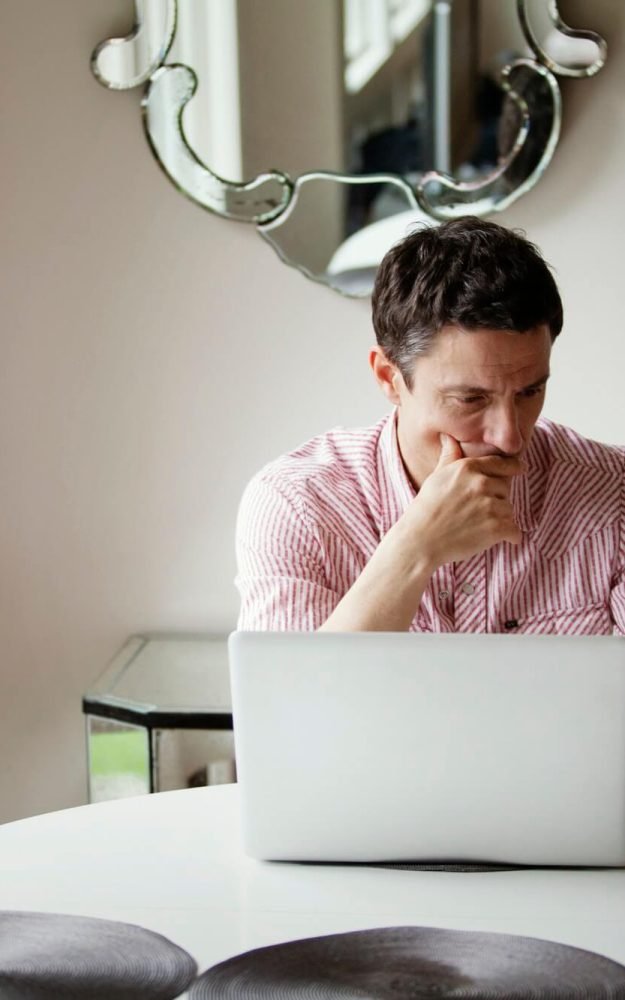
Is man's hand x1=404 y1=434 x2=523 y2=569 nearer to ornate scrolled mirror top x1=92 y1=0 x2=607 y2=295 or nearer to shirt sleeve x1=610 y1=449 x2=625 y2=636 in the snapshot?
shirt sleeve x1=610 y1=449 x2=625 y2=636

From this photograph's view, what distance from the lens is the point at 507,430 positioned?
1551 mm

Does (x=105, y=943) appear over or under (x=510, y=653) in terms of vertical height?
under

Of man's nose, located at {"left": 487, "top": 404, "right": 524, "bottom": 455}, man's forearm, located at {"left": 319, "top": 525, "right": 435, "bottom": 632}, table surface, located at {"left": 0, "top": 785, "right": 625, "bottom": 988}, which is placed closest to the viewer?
table surface, located at {"left": 0, "top": 785, "right": 625, "bottom": 988}

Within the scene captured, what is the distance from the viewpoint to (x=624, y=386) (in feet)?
7.41

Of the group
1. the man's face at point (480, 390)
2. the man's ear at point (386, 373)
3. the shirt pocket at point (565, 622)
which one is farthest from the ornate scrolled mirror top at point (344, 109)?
the shirt pocket at point (565, 622)

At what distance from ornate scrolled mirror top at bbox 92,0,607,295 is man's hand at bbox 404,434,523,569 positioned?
736 mm

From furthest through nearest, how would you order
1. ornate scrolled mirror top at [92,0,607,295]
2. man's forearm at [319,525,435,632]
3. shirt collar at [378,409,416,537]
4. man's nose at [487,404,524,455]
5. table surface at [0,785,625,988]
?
ornate scrolled mirror top at [92,0,607,295], shirt collar at [378,409,416,537], man's nose at [487,404,524,455], man's forearm at [319,525,435,632], table surface at [0,785,625,988]

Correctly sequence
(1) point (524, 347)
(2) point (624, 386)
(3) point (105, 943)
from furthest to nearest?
(2) point (624, 386) → (1) point (524, 347) → (3) point (105, 943)

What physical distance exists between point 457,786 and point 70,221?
5.06 feet

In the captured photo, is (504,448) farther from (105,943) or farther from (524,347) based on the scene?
(105,943)

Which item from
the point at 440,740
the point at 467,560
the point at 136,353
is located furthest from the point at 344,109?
the point at 440,740

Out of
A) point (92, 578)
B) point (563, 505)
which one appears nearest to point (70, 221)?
point (92, 578)


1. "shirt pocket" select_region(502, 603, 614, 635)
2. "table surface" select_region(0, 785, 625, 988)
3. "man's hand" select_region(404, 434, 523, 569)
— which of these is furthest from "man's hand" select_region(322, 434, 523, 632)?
"table surface" select_region(0, 785, 625, 988)

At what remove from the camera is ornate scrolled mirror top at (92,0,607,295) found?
218 cm
